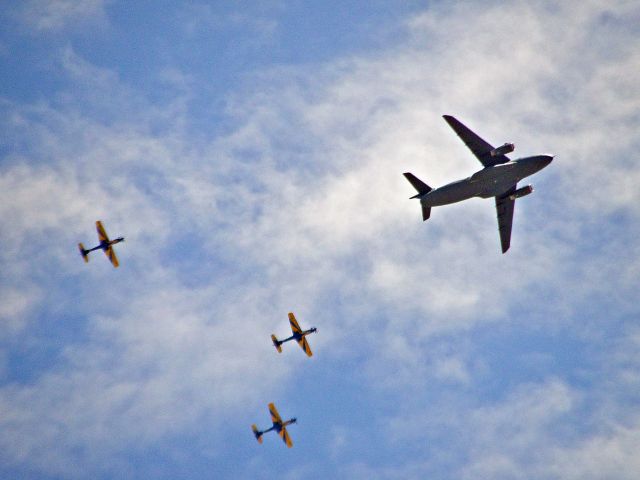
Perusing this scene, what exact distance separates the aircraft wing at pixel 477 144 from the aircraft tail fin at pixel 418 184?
10.0m

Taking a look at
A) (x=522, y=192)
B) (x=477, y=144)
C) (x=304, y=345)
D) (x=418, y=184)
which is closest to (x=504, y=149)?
(x=477, y=144)

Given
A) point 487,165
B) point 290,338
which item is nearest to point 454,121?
point 487,165

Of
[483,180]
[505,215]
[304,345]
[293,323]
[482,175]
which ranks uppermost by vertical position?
[482,175]

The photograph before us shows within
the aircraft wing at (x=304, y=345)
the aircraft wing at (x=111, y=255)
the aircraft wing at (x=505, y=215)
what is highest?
the aircraft wing at (x=111, y=255)

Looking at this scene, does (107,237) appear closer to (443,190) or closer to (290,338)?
(290,338)

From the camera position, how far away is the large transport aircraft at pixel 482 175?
390ft

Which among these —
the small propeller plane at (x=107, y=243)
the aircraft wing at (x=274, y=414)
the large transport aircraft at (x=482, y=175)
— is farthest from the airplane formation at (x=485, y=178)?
the small propeller plane at (x=107, y=243)

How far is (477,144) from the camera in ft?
401

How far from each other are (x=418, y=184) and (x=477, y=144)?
11.7 metres

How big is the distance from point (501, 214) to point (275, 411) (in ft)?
181

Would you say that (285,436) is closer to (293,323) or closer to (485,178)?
(293,323)

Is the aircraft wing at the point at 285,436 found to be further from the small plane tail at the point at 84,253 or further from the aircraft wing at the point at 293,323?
the small plane tail at the point at 84,253

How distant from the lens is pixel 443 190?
4688 inches

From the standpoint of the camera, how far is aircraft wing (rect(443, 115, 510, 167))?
400ft
